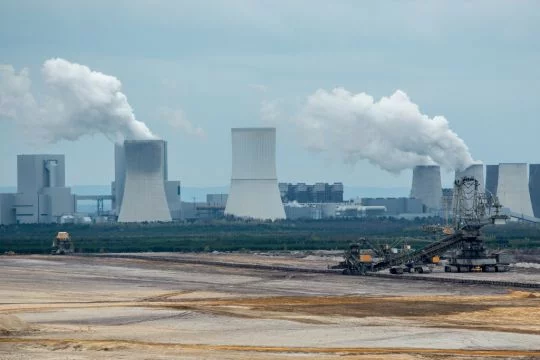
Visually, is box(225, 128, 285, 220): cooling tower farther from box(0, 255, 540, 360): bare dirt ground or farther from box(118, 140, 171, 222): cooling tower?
box(0, 255, 540, 360): bare dirt ground

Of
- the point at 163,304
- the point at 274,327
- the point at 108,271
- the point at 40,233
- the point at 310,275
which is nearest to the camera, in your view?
the point at 274,327

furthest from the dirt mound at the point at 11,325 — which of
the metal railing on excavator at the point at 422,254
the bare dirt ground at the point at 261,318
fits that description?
the metal railing on excavator at the point at 422,254

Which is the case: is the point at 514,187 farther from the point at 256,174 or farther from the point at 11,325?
the point at 11,325

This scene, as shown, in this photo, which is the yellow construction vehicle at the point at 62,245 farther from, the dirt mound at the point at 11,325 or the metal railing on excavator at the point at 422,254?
the dirt mound at the point at 11,325

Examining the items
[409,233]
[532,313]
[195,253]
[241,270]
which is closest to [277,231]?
[409,233]

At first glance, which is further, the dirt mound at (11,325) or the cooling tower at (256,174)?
the cooling tower at (256,174)

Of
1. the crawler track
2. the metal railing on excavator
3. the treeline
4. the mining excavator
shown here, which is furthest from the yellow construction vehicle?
the metal railing on excavator

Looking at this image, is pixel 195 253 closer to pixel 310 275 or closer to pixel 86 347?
pixel 310 275
